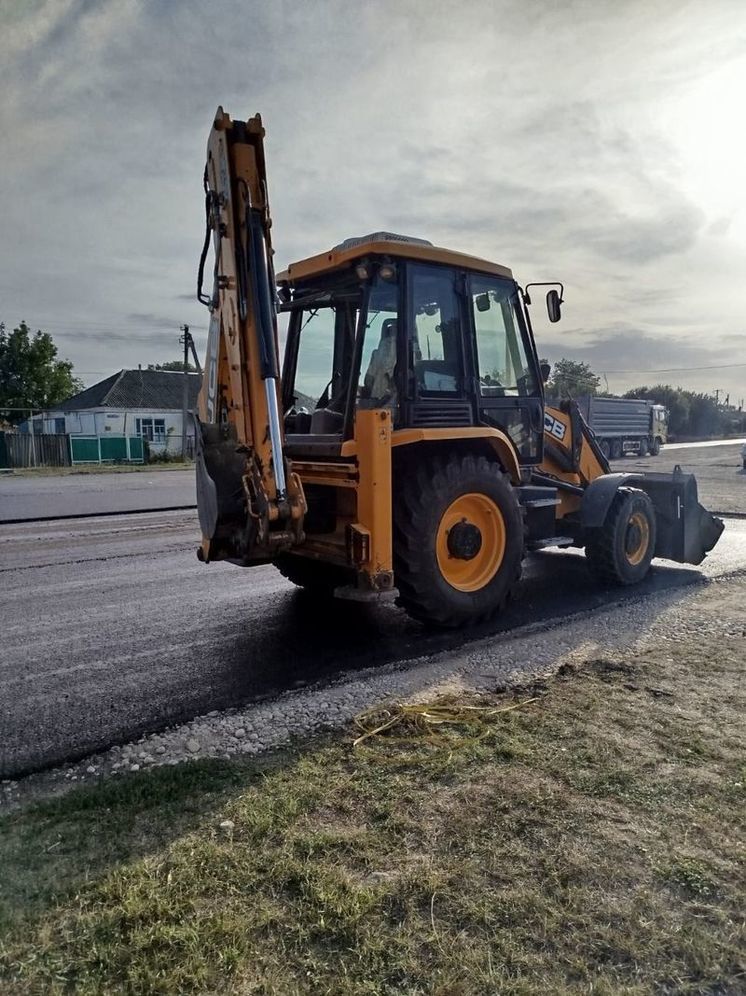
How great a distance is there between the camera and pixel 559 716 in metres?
3.97

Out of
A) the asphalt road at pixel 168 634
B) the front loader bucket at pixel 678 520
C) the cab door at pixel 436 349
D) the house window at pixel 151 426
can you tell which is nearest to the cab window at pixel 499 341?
the cab door at pixel 436 349

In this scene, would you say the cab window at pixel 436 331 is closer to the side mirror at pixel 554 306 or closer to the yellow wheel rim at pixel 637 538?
the side mirror at pixel 554 306

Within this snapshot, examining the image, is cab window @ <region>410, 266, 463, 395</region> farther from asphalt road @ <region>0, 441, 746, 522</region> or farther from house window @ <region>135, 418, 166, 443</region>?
house window @ <region>135, 418, 166, 443</region>

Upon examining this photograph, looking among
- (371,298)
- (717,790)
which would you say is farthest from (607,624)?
(371,298)

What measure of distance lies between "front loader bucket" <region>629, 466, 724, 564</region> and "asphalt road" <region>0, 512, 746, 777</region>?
0.88ft

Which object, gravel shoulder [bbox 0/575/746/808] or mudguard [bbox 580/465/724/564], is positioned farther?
mudguard [bbox 580/465/724/564]

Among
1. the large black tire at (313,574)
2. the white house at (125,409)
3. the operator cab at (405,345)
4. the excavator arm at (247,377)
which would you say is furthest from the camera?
the white house at (125,409)

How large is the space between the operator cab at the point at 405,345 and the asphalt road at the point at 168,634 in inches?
59.4

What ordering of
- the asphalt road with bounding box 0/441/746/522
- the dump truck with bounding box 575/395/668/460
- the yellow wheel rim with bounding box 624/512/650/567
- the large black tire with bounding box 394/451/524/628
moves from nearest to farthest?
the large black tire with bounding box 394/451/524/628 → the yellow wheel rim with bounding box 624/512/650/567 → the asphalt road with bounding box 0/441/746/522 → the dump truck with bounding box 575/395/668/460

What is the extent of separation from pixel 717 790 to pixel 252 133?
4829mm

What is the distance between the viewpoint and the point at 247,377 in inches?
200

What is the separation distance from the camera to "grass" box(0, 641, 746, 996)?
7.09 feet

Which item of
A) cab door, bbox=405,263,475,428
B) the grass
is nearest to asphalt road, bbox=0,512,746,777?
the grass

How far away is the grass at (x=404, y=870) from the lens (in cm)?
216
